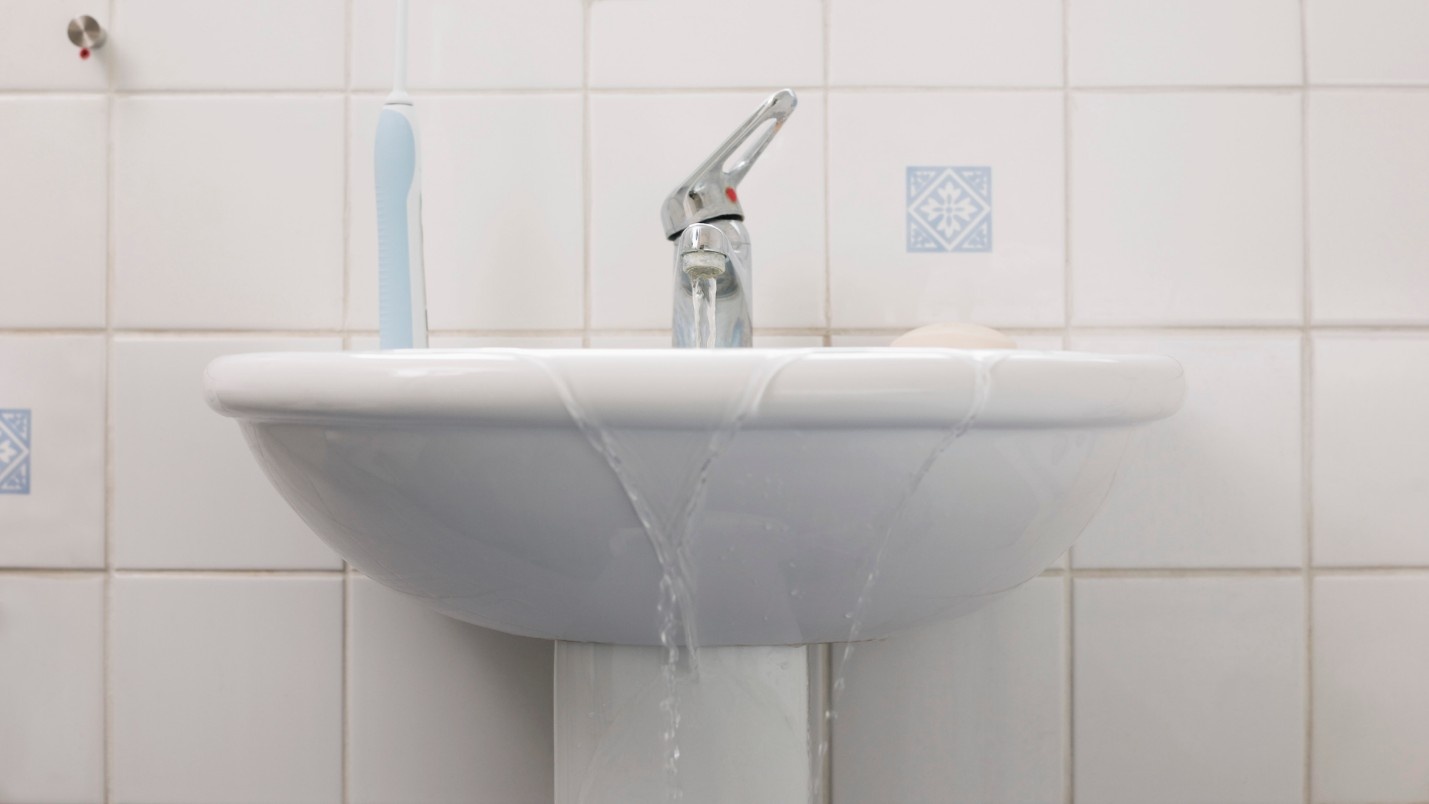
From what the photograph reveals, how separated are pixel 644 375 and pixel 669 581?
11cm

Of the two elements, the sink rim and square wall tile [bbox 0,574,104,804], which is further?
square wall tile [bbox 0,574,104,804]

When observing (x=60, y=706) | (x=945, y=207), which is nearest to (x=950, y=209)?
(x=945, y=207)

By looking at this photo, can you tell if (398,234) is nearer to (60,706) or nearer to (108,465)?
(108,465)

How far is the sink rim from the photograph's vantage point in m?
0.35

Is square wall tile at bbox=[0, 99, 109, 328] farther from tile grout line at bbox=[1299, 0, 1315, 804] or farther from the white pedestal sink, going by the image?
tile grout line at bbox=[1299, 0, 1315, 804]

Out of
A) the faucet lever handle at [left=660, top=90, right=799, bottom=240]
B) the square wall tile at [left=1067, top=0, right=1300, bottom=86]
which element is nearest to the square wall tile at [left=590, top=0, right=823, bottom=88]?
the faucet lever handle at [left=660, top=90, right=799, bottom=240]

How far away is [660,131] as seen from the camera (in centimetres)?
75

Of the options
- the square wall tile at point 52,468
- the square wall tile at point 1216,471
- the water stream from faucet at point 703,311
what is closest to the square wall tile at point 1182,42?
the square wall tile at point 1216,471

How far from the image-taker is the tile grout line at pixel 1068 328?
2.40 ft

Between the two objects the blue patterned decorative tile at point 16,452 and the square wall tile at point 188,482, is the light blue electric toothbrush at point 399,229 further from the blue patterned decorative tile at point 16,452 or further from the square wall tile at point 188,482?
the blue patterned decorative tile at point 16,452

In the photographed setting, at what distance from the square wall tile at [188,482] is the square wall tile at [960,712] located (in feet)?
1.53

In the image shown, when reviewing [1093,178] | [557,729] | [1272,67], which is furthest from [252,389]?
[1272,67]

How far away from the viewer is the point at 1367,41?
2.47 ft

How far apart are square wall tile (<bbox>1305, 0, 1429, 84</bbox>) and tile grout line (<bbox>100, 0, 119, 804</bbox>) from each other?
40.9 inches
